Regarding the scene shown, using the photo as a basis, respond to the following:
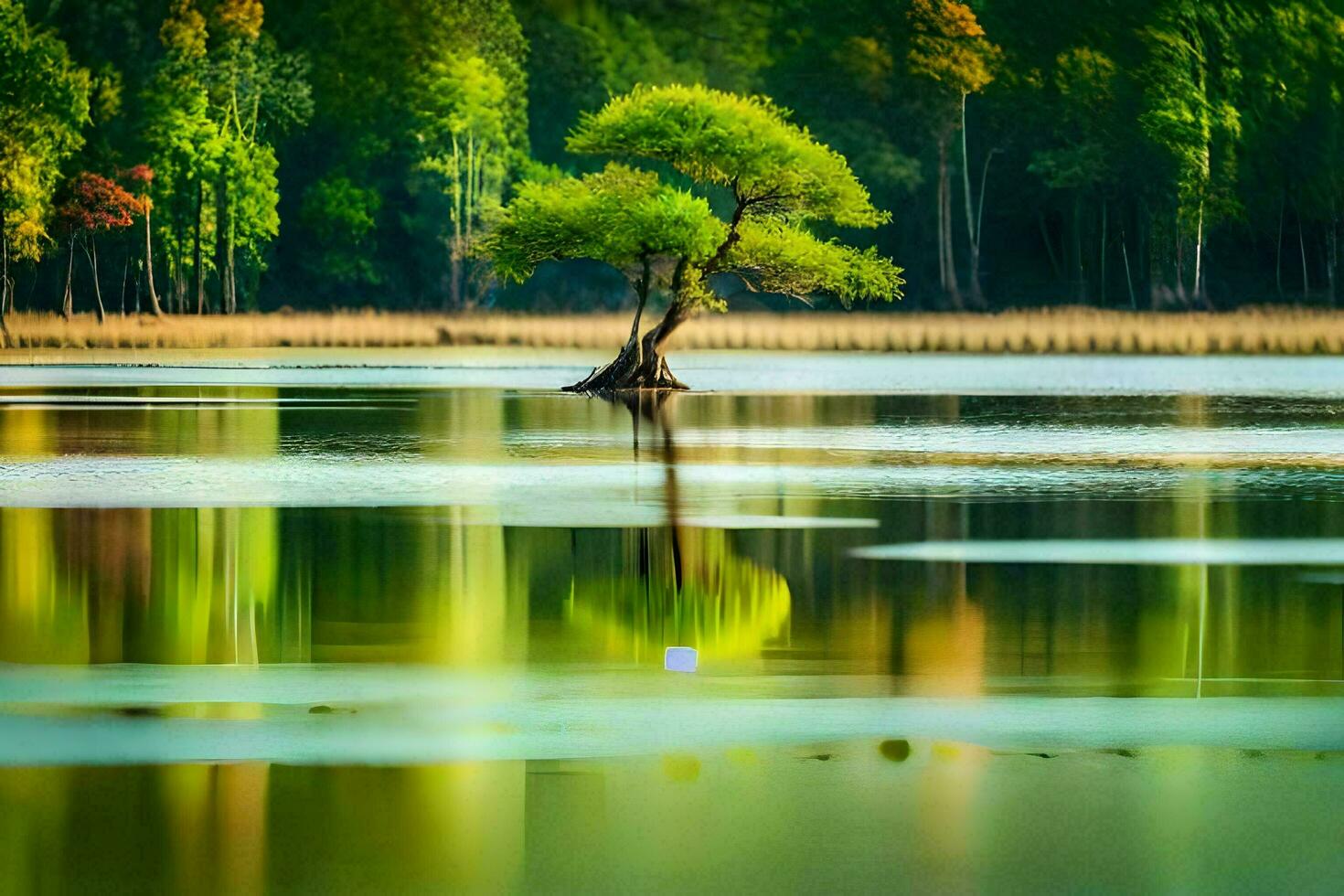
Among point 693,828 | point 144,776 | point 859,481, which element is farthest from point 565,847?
point 859,481

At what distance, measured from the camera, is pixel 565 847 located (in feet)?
21.6

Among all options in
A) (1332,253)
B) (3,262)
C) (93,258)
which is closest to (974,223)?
(1332,253)

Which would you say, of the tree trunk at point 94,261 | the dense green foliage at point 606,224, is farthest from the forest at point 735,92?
the dense green foliage at point 606,224

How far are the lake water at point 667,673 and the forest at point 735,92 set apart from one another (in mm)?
52109

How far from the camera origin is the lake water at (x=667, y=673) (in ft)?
21.7

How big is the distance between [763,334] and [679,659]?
54.7m

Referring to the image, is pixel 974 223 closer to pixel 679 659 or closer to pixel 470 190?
pixel 470 190

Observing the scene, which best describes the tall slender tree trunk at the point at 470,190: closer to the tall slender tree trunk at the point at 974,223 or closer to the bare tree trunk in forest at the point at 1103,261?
the tall slender tree trunk at the point at 974,223

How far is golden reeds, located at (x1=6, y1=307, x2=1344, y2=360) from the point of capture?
59719 mm

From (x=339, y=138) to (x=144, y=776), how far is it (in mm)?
76278

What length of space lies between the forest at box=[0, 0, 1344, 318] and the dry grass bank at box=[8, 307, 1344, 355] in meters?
8.11

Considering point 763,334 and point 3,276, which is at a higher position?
point 3,276

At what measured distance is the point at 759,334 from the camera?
65.2 metres

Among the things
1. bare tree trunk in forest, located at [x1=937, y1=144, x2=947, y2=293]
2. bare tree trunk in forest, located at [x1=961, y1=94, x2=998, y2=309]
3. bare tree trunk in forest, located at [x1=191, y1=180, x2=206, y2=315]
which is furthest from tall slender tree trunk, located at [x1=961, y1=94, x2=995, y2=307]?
bare tree trunk in forest, located at [x1=191, y1=180, x2=206, y2=315]
